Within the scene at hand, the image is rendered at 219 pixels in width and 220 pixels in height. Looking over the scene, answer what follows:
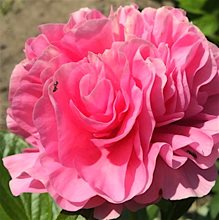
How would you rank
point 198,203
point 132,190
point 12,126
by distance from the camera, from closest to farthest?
point 132,190 < point 12,126 < point 198,203

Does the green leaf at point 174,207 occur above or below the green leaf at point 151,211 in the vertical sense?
above

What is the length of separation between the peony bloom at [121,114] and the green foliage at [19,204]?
21 centimetres

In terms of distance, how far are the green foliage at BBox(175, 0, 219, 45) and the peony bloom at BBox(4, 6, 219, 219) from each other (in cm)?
93

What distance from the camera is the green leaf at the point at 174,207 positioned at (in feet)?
3.26

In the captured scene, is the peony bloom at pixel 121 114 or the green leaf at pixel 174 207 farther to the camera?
the green leaf at pixel 174 207

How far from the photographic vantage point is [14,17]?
2588mm

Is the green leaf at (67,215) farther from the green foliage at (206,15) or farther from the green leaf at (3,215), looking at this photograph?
the green foliage at (206,15)

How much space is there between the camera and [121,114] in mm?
792

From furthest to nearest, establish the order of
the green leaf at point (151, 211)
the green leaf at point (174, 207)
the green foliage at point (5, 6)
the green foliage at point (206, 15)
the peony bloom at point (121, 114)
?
the green foliage at point (5, 6) → the green foliage at point (206, 15) → the green leaf at point (151, 211) → the green leaf at point (174, 207) → the peony bloom at point (121, 114)

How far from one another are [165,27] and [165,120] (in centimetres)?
12

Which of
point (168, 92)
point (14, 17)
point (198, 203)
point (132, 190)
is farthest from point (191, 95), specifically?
point (14, 17)

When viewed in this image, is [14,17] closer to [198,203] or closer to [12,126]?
[198,203]

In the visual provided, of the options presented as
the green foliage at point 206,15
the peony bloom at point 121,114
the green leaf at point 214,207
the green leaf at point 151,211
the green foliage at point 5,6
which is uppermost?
the peony bloom at point 121,114

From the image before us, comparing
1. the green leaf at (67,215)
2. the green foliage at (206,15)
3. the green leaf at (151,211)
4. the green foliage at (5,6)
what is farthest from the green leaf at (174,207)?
the green foliage at (5,6)
